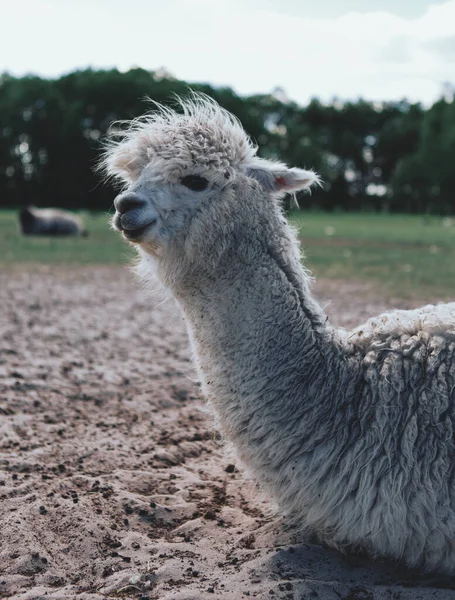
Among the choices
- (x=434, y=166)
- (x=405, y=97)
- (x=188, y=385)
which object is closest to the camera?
(x=188, y=385)

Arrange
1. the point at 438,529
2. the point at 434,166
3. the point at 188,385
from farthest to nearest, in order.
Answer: the point at 434,166 < the point at 188,385 < the point at 438,529

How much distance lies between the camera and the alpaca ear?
12.4 feet

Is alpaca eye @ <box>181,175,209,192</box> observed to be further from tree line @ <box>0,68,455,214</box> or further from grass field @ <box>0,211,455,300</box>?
tree line @ <box>0,68,455,214</box>

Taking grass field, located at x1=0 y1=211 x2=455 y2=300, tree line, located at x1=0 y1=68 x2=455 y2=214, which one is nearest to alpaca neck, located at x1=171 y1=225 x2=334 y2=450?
grass field, located at x1=0 y1=211 x2=455 y2=300

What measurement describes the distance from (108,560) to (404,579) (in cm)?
142

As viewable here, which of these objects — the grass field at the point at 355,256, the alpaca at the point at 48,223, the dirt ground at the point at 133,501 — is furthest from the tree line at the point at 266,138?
the dirt ground at the point at 133,501

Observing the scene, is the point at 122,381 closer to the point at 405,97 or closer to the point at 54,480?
the point at 54,480

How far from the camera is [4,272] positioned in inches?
558

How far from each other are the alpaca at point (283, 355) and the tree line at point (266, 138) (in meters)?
34.3

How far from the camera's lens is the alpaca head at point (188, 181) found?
360 centimetres

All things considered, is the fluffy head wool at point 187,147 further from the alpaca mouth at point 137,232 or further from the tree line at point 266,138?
the tree line at point 266,138

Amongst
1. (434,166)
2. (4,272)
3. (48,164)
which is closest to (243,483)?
(4,272)

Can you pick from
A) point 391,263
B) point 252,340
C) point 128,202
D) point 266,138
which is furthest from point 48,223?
point 266,138

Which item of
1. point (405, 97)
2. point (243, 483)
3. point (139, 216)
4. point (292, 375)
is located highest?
point (405, 97)
